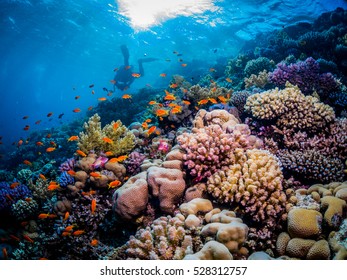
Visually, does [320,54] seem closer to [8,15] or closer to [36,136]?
[36,136]

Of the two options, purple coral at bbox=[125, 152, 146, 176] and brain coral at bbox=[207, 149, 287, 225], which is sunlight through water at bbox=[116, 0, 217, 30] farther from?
brain coral at bbox=[207, 149, 287, 225]

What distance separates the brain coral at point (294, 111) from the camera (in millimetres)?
5344

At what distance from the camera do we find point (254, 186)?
3.60m

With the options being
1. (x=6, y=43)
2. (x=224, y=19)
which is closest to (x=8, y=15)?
(x=6, y=43)

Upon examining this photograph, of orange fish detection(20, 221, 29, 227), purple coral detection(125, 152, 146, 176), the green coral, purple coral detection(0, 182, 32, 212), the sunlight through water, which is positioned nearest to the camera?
purple coral detection(125, 152, 146, 176)

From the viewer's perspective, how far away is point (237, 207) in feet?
12.5

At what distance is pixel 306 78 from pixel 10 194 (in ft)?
35.2

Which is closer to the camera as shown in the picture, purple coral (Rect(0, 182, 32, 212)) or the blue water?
purple coral (Rect(0, 182, 32, 212))

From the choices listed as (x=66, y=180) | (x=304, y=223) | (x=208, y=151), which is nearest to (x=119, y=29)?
(x=66, y=180)

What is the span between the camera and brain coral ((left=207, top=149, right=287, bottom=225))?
356cm

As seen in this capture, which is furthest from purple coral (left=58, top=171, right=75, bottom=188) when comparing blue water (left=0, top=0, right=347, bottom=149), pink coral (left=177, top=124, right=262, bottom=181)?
blue water (left=0, top=0, right=347, bottom=149)

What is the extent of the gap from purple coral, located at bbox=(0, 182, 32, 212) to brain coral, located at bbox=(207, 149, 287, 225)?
20.9 ft

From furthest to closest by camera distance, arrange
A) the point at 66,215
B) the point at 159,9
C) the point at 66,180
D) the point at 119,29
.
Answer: the point at 119,29 < the point at 159,9 < the point at 66,180 < the point at 66,215

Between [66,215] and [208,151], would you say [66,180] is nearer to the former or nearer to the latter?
[66,215]
